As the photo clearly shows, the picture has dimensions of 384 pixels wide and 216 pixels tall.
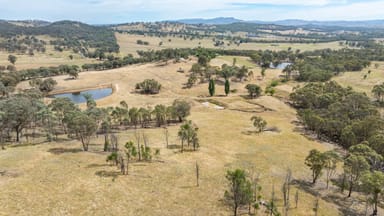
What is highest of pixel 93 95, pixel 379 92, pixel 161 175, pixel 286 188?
pixel 379 92

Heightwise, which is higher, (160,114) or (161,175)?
(160,114)

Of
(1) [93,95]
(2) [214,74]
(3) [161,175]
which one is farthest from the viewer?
(2) [214,74]

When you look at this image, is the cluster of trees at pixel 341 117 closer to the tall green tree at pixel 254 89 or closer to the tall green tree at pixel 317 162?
the tall green tree at pixel 254 89

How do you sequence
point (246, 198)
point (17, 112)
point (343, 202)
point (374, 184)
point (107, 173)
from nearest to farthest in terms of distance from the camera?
point (246, 198)
point (374, 184)
point (343, 202)
point (107, 173)
point (17, 112)

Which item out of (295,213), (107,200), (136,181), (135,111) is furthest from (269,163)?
(135,111)

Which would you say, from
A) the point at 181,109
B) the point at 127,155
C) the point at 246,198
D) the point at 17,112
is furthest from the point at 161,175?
the point at 181,109

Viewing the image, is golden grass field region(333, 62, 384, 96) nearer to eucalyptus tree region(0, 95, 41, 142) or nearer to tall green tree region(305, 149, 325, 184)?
tall green tree region(305, 149, 325, 184)

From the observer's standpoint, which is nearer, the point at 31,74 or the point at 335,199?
the point at 335,199

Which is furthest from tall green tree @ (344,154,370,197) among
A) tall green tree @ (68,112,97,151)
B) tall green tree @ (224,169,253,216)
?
tall green tree @ (68,112,97,151)

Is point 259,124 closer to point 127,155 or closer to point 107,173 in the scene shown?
point 127,155
